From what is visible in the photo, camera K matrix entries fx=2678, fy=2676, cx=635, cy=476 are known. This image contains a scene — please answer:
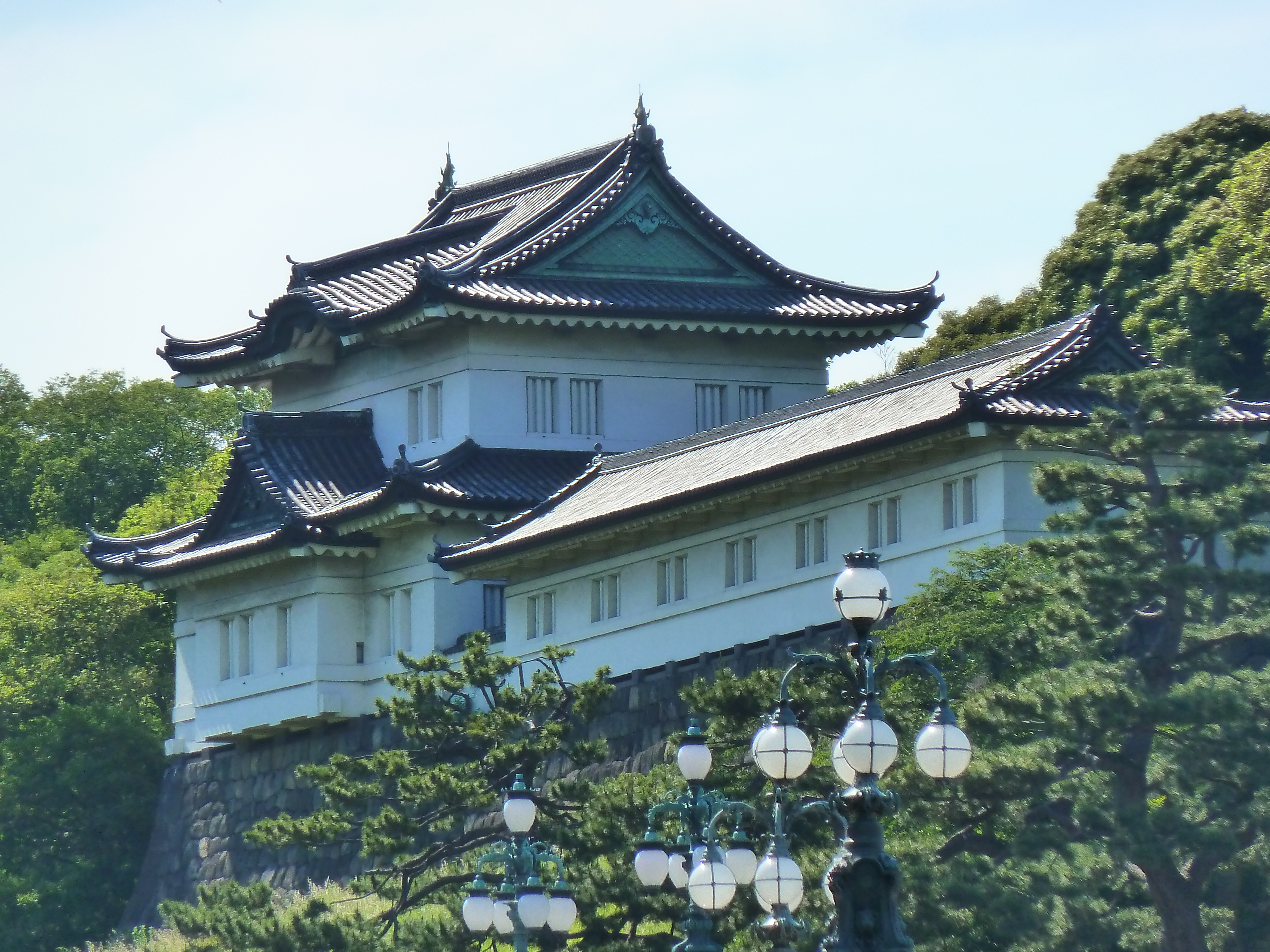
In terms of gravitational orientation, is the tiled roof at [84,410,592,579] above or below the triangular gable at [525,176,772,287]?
below

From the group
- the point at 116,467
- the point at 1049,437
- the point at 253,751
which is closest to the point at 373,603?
the point at 253,751

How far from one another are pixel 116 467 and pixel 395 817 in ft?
147

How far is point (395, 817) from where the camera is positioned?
1246 inches

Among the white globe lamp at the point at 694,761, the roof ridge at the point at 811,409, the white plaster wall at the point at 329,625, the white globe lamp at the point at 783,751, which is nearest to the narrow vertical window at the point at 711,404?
the roof ridge at the point at 811,409

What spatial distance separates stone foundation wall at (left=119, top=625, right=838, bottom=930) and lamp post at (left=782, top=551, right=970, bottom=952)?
19.6 meters

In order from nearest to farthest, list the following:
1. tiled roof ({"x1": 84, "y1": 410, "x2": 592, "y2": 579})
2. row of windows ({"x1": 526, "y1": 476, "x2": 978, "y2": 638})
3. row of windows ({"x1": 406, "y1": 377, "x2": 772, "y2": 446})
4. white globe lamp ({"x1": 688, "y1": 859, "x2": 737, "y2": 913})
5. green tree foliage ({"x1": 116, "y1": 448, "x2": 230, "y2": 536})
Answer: white globe lamp ({"x1": 688, "y1": 859, "x2": 737, "y2": 913}) → row of windows ({"x1": 526, "y1": 476, "x2": 978, "y2": 638}) → tiled roof ({"x1": 84, "y1": 410, "x2": 592, "y2": 579}) → row of windows ({"x1": 406, "y1": 377, "x2": 772, "y2": 446}) → green tree foliage ({"x1": 116, "y1": 448, "x2": 230, "y2": 536})

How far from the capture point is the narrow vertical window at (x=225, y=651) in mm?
47500

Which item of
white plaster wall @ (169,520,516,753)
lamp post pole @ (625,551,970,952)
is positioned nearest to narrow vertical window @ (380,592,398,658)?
white plaster wall @ (169,520,516,753)

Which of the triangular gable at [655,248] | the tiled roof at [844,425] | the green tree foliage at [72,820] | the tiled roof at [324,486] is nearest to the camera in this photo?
the tiled roof at [844,425]

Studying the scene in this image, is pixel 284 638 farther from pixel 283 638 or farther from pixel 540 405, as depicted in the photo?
pixel 540 405

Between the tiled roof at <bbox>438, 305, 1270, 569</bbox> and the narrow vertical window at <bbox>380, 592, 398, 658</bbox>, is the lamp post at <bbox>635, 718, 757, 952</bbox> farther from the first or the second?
the narrow vertical window at <bbox>380, 592, 398, 658</bbox>

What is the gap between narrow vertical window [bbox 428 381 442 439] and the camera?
46625 millimetres

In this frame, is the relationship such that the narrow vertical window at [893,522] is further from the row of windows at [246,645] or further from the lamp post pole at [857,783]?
the lamp post pole at [857,783]

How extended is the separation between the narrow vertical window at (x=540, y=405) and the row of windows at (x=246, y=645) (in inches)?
208
